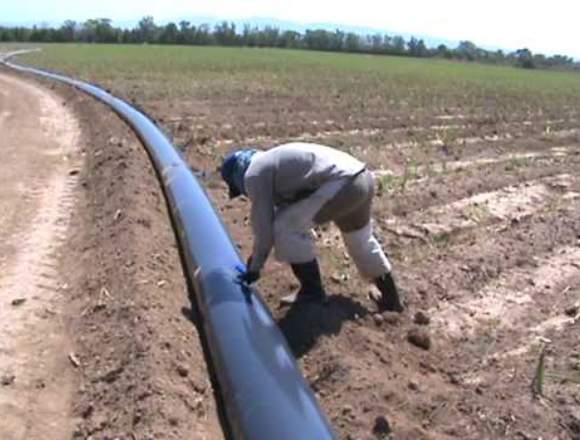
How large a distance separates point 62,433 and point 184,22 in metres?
78.9

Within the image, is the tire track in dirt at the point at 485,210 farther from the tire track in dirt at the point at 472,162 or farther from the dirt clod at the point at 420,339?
the dirt clod at the point at 420,339

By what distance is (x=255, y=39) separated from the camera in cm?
7794

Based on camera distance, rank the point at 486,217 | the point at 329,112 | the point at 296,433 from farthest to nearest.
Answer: the point at 329,112 → the point at 486,217 → the point at 296,433

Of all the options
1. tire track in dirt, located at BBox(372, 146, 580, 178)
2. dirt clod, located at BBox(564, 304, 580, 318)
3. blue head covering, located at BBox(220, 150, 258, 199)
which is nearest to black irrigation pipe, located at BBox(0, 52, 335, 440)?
blue head covering, located at BBox(220, 150, 258, 199)

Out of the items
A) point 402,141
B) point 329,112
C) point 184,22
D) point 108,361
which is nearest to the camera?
point 108,361

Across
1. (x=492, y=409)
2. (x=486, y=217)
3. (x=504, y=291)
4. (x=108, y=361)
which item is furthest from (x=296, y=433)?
(x=486, y=217)

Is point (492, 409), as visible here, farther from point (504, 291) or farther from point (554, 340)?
point (504, 291)

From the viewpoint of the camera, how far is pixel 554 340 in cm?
482

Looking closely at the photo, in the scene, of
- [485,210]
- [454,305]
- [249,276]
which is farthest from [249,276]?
[485,210]

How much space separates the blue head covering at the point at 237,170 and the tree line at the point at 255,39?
70269 mm

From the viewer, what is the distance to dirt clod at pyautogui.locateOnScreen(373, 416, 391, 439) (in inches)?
144

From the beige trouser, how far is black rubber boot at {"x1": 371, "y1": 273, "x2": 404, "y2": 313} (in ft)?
0.28

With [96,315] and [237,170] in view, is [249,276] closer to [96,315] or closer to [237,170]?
[237,170]

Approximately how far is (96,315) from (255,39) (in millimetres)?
75411
